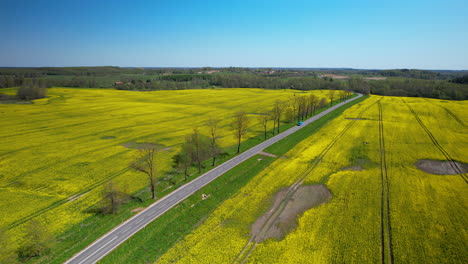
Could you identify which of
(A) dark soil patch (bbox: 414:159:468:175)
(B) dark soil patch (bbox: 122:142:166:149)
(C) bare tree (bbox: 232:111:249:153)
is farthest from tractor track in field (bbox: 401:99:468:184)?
(B) dark soil patch (bbox: 122:142:166:149)

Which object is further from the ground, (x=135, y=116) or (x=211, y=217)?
(x=135, y=116)

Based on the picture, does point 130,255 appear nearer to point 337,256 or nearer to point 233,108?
point 337,256

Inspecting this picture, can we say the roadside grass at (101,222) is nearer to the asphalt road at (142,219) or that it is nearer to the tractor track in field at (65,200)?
the asphalt road at (142,219)

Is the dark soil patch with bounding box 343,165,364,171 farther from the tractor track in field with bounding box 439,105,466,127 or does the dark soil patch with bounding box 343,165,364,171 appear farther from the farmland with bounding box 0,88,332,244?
the tractor track in field with bounding box 439,105,466,127

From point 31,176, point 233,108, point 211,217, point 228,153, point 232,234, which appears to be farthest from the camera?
point 233,108

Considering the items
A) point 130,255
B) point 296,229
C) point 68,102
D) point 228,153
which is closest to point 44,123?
point 68,102

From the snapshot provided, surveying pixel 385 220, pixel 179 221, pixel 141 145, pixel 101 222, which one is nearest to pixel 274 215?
pixel 179 221
